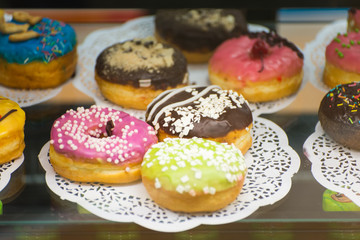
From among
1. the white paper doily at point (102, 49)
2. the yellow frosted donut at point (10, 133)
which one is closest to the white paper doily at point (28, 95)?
the white paper doily at point (102, 49)

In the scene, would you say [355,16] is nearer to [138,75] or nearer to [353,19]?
[353,19]

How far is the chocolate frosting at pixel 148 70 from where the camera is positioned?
266 cm

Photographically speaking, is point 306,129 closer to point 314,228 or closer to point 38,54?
point 314,228

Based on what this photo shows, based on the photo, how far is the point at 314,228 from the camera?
1.88 m

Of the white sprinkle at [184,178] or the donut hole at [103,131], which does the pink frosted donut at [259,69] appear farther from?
the white sprinkle at [184,178]

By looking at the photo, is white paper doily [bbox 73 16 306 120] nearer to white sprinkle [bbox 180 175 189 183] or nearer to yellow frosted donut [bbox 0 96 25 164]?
yellow frosted donut [bbox 0 96 25 164]

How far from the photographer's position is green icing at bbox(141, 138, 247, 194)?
1.88 metres

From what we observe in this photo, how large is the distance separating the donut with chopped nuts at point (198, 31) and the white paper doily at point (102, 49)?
102 millimetres

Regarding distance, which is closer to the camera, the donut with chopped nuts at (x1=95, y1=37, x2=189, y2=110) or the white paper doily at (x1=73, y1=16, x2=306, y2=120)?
the donut with chopped nuts at (x1=95, y1=37, x2=189, y2=110)

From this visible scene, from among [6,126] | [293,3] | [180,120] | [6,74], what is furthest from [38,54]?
[293,3]

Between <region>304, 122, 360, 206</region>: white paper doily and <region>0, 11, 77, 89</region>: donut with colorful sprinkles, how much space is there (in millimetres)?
1391

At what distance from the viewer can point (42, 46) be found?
278 centimetres

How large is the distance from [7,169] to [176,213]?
0.78 meters

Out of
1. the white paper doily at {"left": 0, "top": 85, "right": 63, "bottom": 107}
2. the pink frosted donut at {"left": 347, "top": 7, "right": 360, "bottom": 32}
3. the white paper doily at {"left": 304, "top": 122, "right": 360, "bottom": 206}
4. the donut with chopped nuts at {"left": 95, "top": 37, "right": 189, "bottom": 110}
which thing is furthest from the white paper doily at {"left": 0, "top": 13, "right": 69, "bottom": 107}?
the pink frosted donut at {"left": 347, "top": 7, "right": 360, "bottom": 32}
